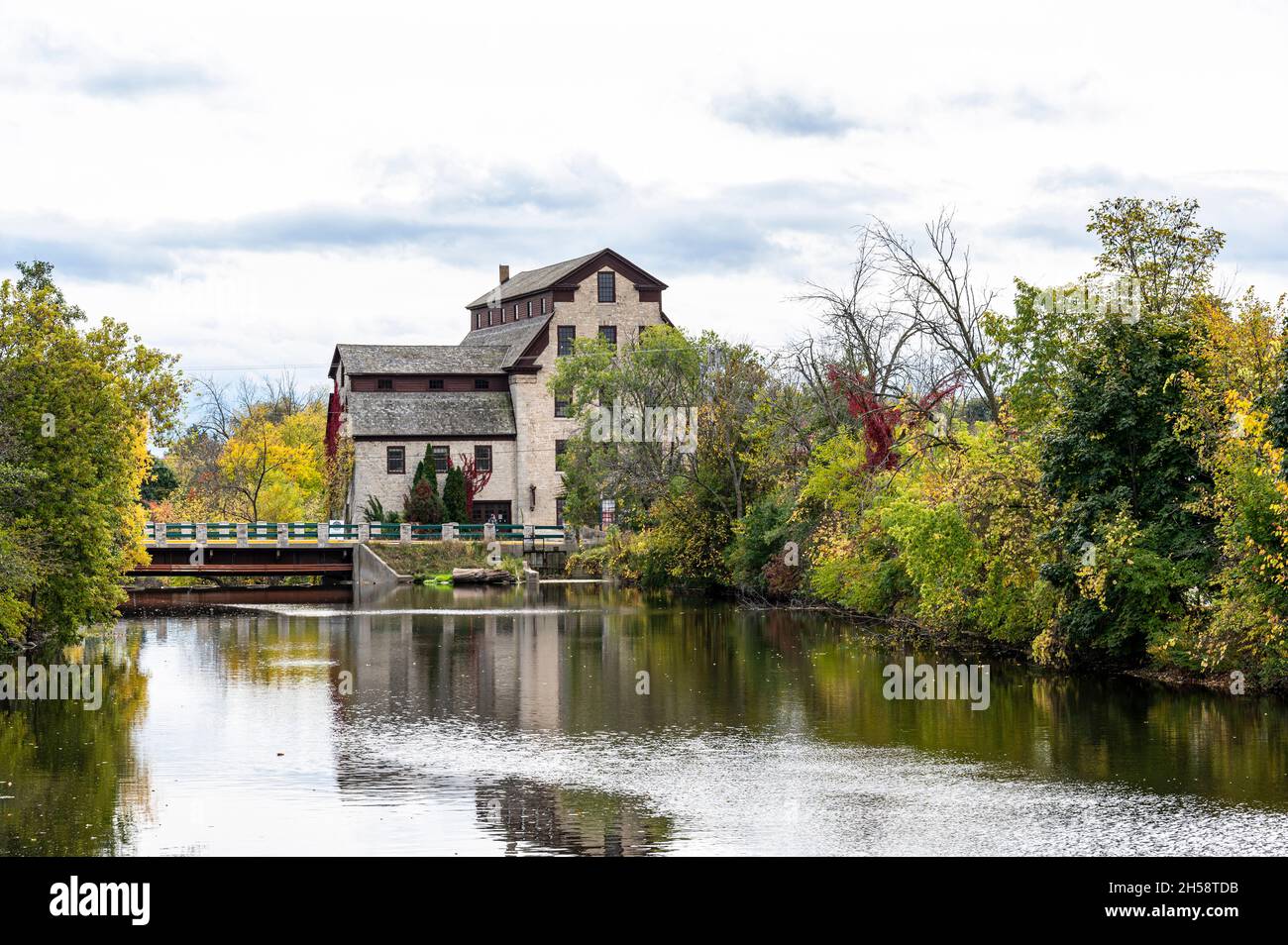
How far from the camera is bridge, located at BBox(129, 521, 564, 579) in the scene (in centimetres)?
6775

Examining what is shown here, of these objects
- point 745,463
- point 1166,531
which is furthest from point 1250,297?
point 745,463

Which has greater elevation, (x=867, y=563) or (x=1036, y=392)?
(x=1036, y=392)

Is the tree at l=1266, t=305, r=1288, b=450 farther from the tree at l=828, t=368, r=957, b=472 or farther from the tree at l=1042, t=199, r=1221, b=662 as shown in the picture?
the tree at l=828, t=368, r=957, b=472

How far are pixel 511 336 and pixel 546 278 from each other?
178 inches

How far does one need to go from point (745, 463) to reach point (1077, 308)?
25338 mm

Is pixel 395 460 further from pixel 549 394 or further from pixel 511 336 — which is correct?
pixel 511 336

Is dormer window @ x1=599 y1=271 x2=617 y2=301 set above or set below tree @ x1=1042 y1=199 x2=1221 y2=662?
above

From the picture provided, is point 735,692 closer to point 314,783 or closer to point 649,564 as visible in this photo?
point 314,783

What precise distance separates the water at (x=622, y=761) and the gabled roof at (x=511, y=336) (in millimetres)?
45663

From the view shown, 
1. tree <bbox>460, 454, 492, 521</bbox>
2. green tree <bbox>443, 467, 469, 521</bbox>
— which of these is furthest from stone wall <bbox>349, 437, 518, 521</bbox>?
green tree <bbox>443, 467, 469, 521</bbox>

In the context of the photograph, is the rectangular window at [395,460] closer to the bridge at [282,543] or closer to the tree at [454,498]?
the tree at [454,498]

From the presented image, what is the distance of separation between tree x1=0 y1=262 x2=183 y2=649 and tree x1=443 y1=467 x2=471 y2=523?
39.0 m

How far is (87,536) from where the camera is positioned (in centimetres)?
3662

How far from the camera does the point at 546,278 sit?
86.6 meters
